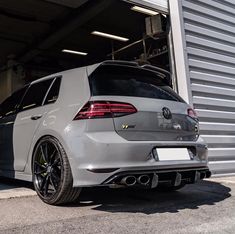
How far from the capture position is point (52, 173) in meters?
3.96

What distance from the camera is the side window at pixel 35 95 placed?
4559 millimetres

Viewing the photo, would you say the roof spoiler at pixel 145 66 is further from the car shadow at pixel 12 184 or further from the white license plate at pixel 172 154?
the car shadow at pixel 12 184

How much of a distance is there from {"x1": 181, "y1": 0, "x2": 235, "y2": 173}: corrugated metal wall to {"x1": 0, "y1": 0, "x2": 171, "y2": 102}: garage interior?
1.85 ft

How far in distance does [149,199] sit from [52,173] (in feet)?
3.97

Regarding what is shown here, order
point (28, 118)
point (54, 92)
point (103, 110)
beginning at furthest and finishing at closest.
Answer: point (28, 118)
point (54, 92)
point (103, 110)

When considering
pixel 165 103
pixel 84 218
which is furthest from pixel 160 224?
pixel 165 103

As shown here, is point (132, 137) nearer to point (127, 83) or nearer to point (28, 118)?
point (127, 83)

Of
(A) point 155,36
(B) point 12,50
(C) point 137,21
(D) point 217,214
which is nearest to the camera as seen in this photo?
(D) point 217,214

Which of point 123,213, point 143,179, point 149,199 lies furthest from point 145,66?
point 123,213

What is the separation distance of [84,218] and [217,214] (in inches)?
51.4

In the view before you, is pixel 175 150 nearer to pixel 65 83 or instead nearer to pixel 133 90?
pixel 133 90

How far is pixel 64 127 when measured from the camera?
377 cm

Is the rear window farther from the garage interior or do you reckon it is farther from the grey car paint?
the garage interior

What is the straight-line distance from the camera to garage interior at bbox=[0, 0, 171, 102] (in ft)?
28.5
